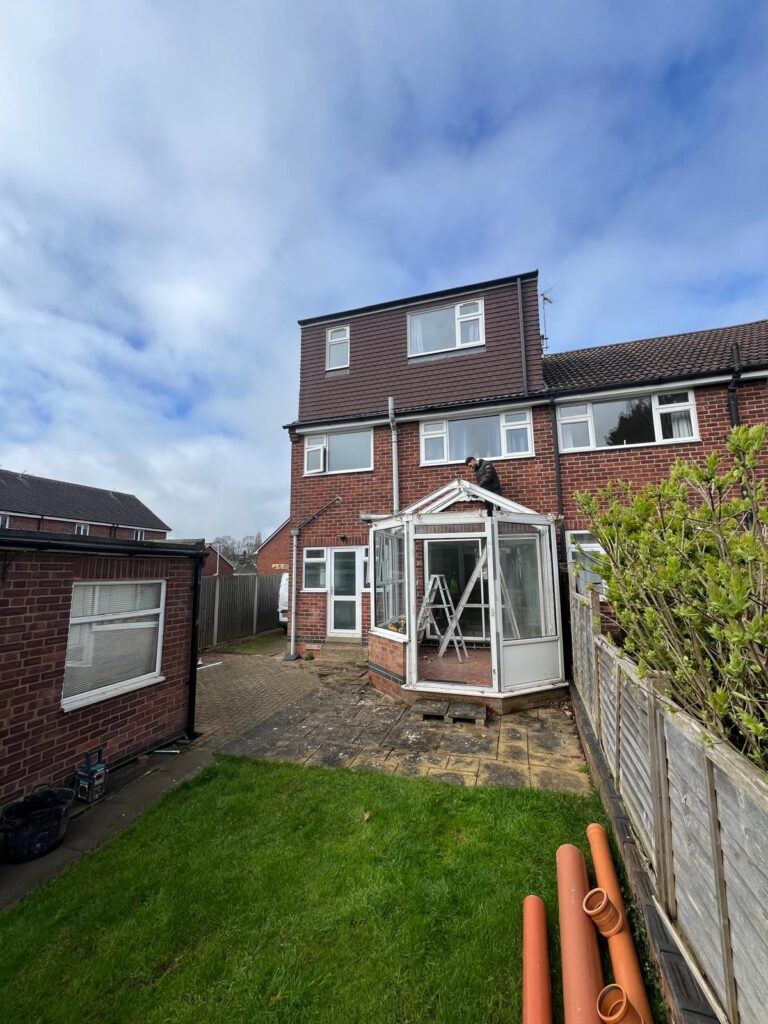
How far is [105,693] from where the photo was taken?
434 cm

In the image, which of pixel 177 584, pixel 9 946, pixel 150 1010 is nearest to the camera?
pixel 150 1010

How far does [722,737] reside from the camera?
153 cm

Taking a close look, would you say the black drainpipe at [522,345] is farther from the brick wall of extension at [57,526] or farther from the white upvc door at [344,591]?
the brick wall of extension at [57,526]

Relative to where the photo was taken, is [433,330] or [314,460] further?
[314,460]

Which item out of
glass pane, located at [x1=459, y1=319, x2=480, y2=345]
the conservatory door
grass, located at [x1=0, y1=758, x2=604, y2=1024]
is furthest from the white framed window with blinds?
glass pane, located at [x1=459, y1=319, x2=480, y2=345]

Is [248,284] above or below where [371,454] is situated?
above

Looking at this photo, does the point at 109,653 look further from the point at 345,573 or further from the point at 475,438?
the point at 475,438

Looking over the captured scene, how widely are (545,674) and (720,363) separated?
23.5 ft

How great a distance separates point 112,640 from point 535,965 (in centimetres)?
462

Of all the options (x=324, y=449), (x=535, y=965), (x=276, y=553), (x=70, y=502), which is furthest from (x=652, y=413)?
(x=70, y=502)

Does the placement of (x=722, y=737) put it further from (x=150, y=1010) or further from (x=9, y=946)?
(x=9, y=946)

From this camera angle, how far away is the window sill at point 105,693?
13.0 feet

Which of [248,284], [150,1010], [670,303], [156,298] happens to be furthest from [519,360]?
[150,1010]

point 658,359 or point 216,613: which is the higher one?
point 658,359
